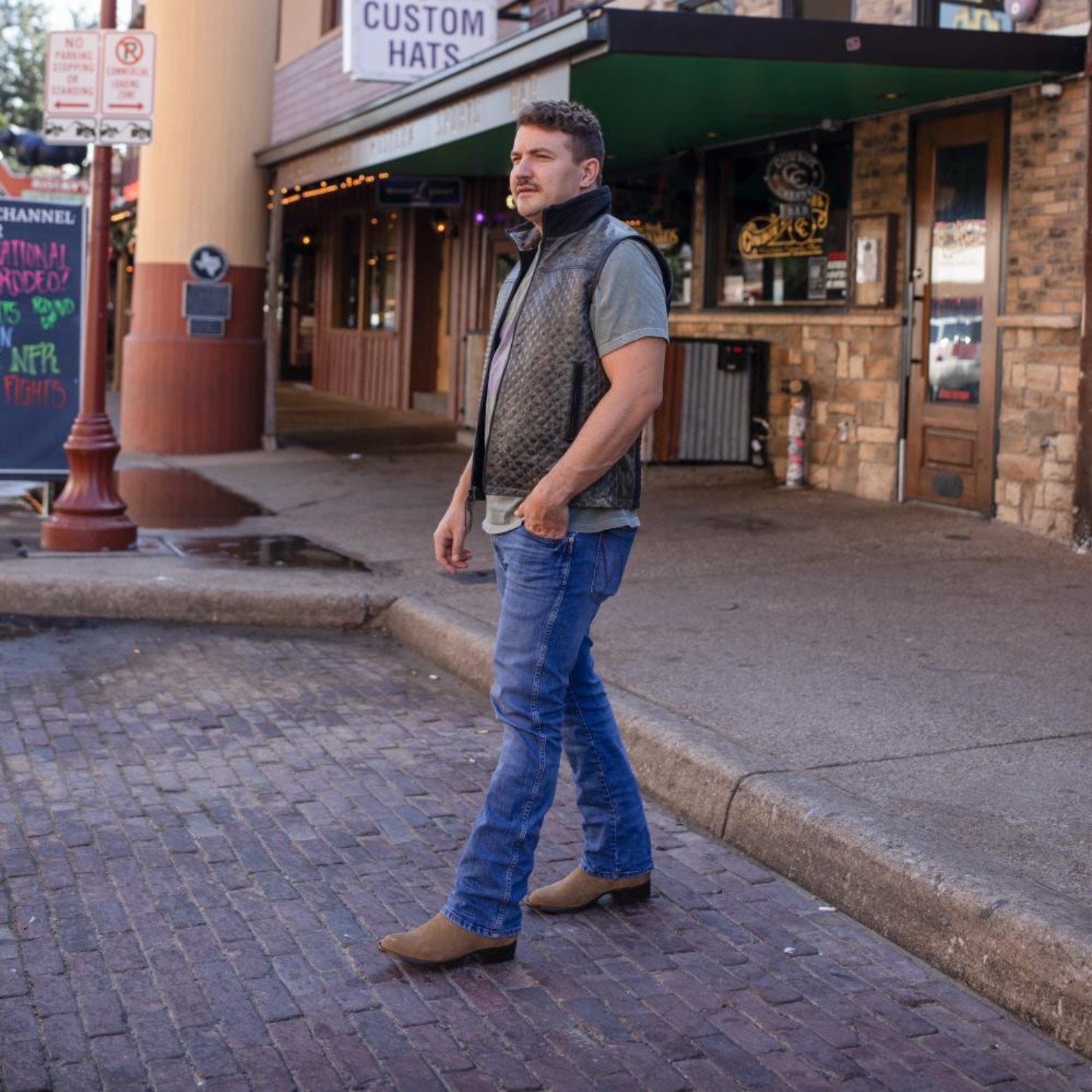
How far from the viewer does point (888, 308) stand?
38.2ft

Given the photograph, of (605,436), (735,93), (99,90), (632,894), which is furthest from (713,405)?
(605,436)

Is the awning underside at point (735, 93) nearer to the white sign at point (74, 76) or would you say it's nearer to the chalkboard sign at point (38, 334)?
the white sign at point (74, 76)

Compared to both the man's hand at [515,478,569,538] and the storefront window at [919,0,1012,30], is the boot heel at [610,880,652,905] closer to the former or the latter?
the man's hand at [515,478,569,538]

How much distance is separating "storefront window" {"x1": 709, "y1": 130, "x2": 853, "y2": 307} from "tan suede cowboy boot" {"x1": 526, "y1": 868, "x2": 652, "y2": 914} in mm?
8479

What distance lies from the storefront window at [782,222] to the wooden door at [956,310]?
0.96m

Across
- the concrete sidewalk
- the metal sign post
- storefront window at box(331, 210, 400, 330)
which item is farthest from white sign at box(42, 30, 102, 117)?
storefront window at box(331, 210, 400, 330)

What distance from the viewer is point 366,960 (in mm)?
3977

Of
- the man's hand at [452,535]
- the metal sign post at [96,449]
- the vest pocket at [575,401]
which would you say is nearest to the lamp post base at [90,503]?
the metal sign post at [96,449]

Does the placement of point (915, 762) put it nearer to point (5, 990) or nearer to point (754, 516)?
point (5, 990)

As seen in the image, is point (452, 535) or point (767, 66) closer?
point (452, 535)

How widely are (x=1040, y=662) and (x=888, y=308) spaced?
532 centimetres

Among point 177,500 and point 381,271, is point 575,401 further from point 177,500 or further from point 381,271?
point 381,271

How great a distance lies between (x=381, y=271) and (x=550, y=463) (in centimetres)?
2061

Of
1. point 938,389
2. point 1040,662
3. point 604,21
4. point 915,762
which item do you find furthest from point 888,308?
point 915,762
